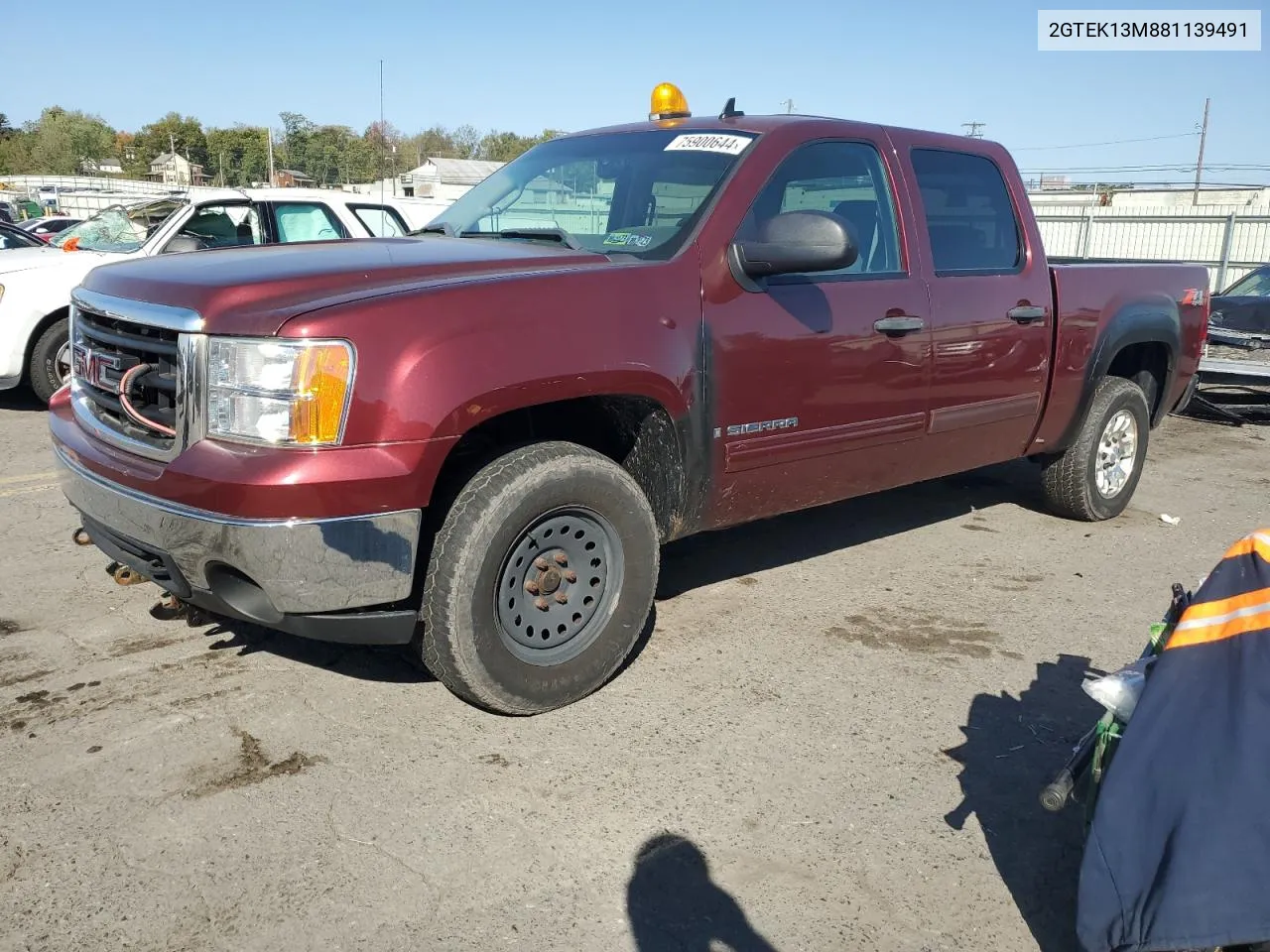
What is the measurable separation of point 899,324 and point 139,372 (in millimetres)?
2726

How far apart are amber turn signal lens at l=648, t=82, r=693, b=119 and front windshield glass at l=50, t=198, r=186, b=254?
5489 millimetres

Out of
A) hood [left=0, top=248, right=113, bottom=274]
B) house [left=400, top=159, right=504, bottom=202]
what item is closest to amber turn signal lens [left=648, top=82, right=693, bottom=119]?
hood [left=0, top=248, right=113, bottom=274]

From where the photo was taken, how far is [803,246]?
357 centimetres

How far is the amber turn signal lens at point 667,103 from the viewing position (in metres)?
4.71

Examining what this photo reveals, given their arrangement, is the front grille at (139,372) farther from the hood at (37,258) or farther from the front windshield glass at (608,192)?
the hood at (37,258)

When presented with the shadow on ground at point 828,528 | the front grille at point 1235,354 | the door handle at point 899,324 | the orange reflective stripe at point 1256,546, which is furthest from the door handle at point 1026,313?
the front grille at point 1235,354

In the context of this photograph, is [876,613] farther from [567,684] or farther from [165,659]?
[165,659]

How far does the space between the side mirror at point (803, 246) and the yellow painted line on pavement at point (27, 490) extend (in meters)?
4.34

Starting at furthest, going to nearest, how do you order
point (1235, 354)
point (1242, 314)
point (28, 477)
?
point (1242, 314)
point (1235, 354)
point (28, 477)

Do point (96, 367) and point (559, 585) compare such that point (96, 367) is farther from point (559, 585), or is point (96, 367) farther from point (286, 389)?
point (559, 585)

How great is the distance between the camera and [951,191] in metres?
4.80

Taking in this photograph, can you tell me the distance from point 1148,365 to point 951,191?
218cm

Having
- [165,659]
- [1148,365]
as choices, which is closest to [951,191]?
[1148,365]

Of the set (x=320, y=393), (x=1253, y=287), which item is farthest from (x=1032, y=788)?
(x=1253, y=287)
